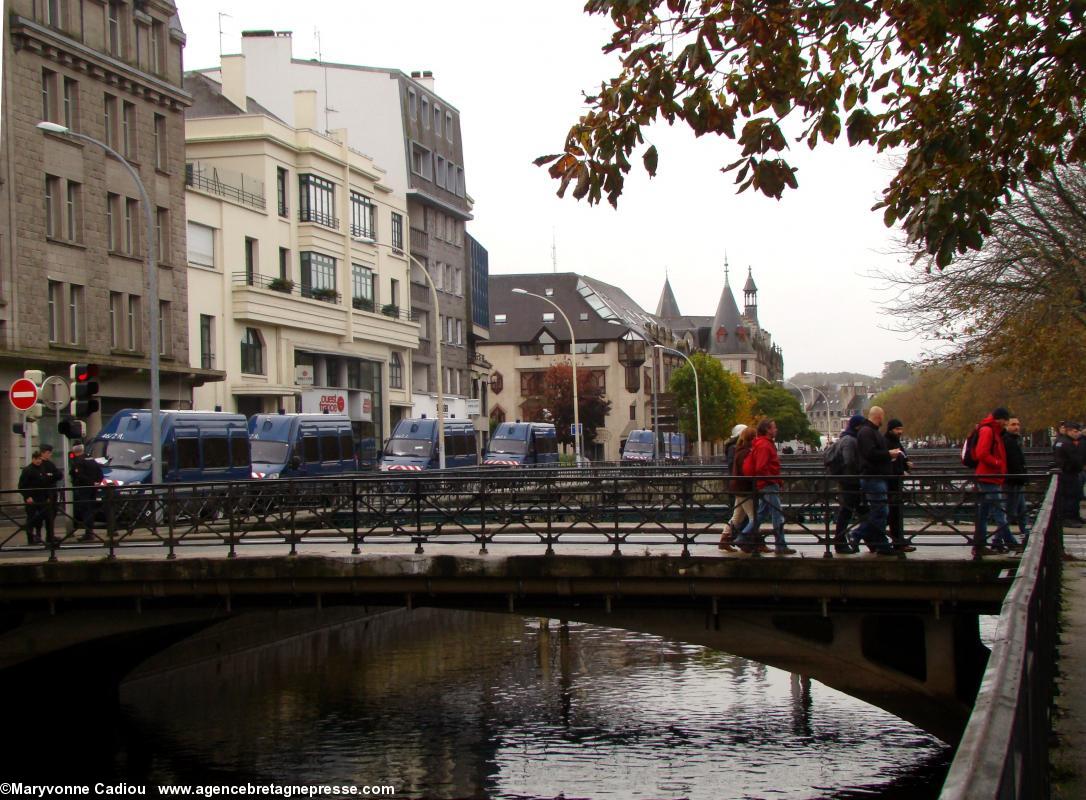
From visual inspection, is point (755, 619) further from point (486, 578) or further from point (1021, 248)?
point (1021, 248)

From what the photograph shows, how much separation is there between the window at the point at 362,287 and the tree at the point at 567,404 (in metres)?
33.9

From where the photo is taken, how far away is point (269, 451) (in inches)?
1544

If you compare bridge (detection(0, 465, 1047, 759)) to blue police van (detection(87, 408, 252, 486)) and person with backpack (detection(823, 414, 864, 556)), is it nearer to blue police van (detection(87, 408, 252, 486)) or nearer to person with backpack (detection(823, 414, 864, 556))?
person with backpack (detection(823, 414, 864, 556))

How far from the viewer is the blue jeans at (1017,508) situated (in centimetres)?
1503

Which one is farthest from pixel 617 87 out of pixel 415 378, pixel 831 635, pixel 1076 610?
pixel 415 378

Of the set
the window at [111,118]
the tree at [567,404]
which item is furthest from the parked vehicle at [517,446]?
the tree at [567,404]

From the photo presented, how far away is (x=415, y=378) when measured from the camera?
226ft

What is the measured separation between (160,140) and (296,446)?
12.4 metres

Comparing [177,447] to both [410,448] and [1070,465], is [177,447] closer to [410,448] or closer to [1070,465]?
[410,448]

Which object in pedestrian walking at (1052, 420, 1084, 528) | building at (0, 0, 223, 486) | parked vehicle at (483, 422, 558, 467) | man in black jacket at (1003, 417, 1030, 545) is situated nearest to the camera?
man in black jacket at (1003, 417, 1030, 545)

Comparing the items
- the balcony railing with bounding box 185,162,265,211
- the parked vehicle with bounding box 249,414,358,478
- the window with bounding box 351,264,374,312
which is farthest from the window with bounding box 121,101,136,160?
the window with bounding box 351,264,374,312

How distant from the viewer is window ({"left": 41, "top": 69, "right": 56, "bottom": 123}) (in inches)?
1533

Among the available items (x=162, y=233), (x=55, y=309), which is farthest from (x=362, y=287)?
(x=55, y=309)

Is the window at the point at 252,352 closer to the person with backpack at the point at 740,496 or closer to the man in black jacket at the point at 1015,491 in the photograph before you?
the person with backpack at the point at 740,496
